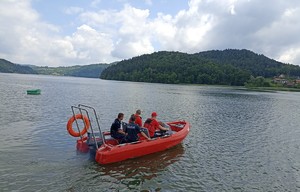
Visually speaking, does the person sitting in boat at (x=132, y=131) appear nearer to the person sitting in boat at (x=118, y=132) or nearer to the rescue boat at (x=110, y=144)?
the person sitting in boat at (x=118, y=132)

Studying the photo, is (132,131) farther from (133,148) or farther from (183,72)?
(183,72)

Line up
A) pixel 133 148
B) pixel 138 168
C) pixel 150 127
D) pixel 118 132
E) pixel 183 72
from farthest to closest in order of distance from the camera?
pixel 183 72
pixel 150 127
pixel 118 132
pixel 133 148
pixel 138 168

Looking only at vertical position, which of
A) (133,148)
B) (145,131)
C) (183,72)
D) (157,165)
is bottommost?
(157,165)

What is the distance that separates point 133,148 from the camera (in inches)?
569

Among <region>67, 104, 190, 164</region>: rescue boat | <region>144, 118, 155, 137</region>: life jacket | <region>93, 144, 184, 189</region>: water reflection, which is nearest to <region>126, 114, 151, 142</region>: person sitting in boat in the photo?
<region>67, 104, 190, 164</region>: rescue boat

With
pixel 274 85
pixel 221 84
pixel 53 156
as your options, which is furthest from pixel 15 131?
pixel 274 85

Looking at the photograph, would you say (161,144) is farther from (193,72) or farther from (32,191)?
(193,72)

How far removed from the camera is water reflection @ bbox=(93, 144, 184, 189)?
12102 millimetres

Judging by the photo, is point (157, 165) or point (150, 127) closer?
point (157, 165)

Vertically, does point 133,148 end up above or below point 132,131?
below

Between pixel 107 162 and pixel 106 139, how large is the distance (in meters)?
2.08

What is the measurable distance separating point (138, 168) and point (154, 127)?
3.65 meters

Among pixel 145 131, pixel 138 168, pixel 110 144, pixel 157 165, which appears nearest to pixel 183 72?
pixel 145 131

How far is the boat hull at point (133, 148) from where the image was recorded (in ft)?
43.9
